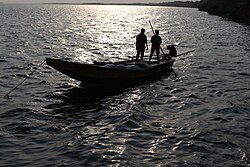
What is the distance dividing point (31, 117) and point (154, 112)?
18.7 ft

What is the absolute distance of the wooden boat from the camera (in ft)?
57.9

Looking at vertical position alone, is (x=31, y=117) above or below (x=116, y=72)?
below

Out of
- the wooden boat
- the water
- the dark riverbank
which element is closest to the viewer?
the water

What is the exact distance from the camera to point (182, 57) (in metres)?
32.4

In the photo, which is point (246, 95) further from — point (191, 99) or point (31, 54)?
point (31, 54)

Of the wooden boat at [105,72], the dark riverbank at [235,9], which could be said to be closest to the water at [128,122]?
the wooden boat at [105,72]

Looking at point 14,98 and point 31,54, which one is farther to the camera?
point 31,54

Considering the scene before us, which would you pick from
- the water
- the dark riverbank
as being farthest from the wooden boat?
the dark riverbank

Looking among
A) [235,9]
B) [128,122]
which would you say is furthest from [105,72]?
[235,9]

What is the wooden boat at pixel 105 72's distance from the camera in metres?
17.7

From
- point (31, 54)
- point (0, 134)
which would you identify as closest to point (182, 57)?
point (31, 54)

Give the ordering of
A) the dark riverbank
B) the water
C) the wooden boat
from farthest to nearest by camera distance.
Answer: the dark riverbank → the wooden boat → the water

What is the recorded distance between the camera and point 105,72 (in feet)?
60.4

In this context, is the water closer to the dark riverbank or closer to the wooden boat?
the wooden boat
